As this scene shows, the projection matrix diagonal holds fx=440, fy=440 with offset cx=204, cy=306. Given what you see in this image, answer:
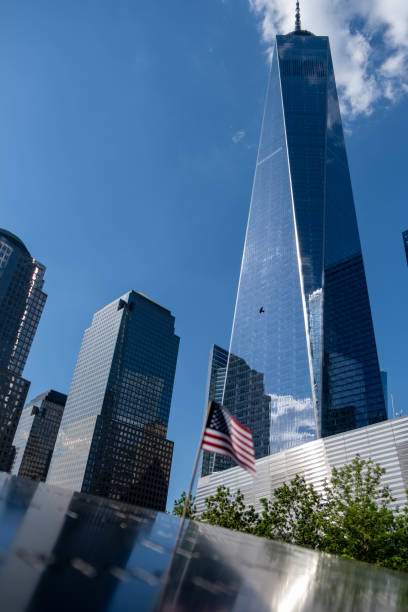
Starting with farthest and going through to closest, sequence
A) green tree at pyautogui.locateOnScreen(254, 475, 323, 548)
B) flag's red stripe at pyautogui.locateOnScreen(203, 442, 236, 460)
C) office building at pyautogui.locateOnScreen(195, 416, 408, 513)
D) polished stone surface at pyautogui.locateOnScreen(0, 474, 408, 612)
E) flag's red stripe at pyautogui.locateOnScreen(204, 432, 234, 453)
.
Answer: office building at pyautogui.locateOnScreen(195, 416, 408, 513) < green tree at pyautogui.locateOnScreen(254, 475, 323, 548) < flag's red stripe at pyautogui.locateOnScreen(204, 432, 234, 453) < flag's red stripe at pyautogui.locateOnScreen(203, 442, 236, 460) < polished stone surface at pyautogui.locateOnScreen(0, 474, 408, 612)

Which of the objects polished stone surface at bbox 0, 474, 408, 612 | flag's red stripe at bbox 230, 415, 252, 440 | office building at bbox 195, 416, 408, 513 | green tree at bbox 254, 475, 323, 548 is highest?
office building at bbox 195, 416, 408, 513

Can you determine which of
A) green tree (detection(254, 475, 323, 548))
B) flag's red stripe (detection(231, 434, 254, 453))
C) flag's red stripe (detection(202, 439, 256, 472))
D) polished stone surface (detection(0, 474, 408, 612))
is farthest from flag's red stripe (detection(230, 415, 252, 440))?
green tree (detection(254, 475, 323, 548))

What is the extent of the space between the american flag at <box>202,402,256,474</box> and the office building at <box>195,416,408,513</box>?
43841mm

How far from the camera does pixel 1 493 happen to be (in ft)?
39.1

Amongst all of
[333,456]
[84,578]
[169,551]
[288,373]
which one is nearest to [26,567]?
[84,578]

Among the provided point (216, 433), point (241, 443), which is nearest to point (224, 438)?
point (216, 433)

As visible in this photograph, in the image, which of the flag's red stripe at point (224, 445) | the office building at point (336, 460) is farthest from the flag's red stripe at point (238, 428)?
the office building at point (336, 460)

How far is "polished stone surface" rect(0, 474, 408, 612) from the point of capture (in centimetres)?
604

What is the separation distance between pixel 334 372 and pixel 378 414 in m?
22.9

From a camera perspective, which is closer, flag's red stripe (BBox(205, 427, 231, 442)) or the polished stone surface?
the polished stone surface

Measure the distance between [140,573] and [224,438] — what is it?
7496 mm

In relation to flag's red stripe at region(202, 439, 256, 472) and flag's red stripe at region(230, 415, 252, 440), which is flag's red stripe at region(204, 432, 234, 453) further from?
flag's red stripe at region(230, 415, 252, 440)

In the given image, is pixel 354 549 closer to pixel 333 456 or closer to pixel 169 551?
pixel 169 551

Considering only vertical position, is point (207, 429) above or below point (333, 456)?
below
